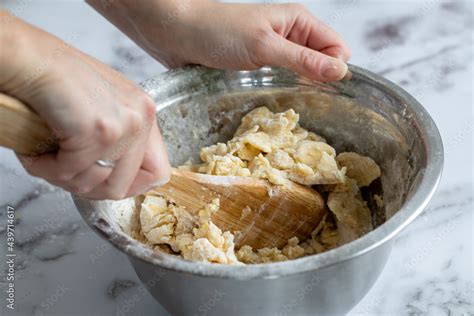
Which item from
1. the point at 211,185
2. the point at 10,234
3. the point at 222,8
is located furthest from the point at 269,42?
the point at 10,234

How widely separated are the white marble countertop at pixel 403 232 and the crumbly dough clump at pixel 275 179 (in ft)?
0.32

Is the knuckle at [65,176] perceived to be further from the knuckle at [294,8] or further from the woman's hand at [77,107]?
the knuckle at [294,8]

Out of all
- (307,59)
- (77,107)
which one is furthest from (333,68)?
(77,107)

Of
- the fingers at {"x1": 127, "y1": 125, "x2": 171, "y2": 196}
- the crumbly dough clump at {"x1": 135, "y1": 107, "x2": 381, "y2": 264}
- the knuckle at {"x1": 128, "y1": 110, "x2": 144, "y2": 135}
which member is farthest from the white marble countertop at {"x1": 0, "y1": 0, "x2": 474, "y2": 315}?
the knuckle at {"x1": 128, "y1": 110, "x2": 144, "y2": 135}

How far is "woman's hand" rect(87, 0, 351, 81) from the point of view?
101 cm

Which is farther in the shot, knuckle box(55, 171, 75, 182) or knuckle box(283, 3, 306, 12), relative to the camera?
knuckle box(283, 3, 306, 12)

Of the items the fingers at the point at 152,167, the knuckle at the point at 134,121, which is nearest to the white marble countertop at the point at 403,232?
the fingers at the point at 152,167

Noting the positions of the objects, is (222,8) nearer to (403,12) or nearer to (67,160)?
(67,160)

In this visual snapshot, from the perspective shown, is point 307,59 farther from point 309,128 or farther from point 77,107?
point 77,107

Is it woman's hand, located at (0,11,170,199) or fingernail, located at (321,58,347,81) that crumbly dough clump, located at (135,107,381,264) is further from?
woman's hand, located at (0,11,170,199)

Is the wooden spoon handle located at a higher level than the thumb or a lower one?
higher

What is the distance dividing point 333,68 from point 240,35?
0.15 meters

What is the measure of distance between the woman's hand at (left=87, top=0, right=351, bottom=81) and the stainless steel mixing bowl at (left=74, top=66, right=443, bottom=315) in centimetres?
4

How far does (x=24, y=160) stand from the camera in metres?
0.76
